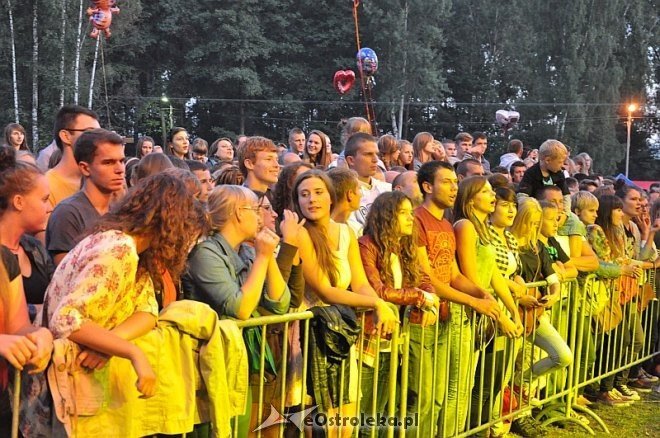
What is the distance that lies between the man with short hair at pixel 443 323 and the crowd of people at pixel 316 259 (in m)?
0.01

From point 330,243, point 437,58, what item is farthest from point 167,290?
point 437,58

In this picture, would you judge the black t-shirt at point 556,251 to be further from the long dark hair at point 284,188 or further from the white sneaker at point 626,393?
the long dark hair at point 284,188

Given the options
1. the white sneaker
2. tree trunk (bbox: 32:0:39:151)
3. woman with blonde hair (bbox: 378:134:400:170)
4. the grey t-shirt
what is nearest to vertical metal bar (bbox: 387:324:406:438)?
the grey t-shirt

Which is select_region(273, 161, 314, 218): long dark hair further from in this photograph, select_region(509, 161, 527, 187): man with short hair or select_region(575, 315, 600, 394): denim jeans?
select_region(509, 161, 527, 187): man with short hair

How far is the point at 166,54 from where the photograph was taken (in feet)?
151

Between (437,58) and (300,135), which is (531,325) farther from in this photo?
(437,58)

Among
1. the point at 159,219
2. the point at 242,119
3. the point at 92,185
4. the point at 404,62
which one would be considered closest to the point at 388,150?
the point at 92,185

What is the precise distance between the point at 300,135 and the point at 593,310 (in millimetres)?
4729

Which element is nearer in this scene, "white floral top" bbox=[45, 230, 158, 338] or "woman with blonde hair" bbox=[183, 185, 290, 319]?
"white floral top" bbox=[45, 230, 158, 338]

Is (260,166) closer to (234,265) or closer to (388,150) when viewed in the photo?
(234,265)

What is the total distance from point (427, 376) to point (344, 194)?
1.32 metres

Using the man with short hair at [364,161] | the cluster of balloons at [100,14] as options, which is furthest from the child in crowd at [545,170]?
the cluster of balloons at [100,14]

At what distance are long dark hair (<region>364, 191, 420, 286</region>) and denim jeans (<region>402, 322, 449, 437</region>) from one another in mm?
357

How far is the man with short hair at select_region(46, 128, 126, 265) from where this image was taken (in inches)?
150
